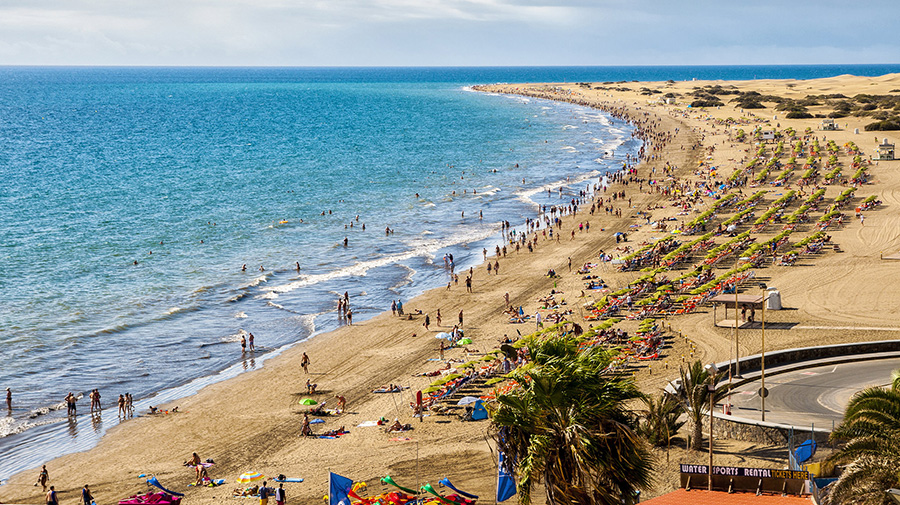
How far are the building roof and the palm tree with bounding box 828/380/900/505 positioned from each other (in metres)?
1.59

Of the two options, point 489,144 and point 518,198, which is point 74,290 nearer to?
point 518,198

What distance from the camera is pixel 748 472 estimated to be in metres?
15.9

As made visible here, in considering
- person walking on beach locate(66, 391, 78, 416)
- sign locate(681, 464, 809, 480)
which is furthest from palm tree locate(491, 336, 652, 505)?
person walking on beach locate(66, 391, 78, 416)

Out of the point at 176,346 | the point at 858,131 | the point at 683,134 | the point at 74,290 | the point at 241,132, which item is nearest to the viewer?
the point at 176,346

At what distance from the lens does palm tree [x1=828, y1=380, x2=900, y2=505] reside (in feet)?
40.9

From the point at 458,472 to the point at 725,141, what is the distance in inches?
3102

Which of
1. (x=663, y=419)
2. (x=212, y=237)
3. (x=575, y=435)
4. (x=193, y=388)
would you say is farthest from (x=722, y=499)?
(x=212, y=237)

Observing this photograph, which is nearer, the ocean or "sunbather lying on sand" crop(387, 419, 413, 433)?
"sunbather lying on sand" crop(387, 419, 413, 433)

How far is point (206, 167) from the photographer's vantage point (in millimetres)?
89062

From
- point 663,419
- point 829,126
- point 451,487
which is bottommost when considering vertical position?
point 451,487

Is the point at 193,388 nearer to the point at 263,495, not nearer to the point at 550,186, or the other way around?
the point at 263,495

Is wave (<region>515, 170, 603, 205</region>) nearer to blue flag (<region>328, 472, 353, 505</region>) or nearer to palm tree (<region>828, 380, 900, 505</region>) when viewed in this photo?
blue flag (<region>328, 472, 353, 505</region>)

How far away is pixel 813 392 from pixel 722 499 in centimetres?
776

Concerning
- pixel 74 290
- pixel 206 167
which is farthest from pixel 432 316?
pixel 206 167
